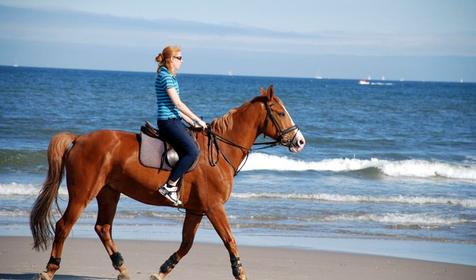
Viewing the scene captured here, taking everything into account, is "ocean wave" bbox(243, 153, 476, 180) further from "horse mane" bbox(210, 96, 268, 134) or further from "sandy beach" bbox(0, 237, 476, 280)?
"horse mane" bbox(210, 96, 268, 134)

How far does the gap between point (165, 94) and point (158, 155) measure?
0.63 metres

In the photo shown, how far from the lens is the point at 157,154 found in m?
7.84

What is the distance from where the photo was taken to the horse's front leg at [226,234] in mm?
7676

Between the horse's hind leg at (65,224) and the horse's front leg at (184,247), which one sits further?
the horse's front leg at (184,247)

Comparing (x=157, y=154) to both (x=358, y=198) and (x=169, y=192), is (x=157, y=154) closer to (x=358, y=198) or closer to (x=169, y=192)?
(x=169, y=192)

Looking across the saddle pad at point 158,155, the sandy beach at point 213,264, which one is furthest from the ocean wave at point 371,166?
the saddle pad at point 158,155

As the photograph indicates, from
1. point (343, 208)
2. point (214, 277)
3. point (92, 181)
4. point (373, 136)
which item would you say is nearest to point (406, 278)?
point (214, 277)

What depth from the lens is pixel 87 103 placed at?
43.3 meters

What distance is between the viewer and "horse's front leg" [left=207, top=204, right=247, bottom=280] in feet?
25.2

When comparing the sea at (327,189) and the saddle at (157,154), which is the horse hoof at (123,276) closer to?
the saddle at (157,154)

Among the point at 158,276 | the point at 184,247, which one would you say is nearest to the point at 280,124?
the point at 184,247

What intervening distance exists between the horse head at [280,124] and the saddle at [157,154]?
0.84m

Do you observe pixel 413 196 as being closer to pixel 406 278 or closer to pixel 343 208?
pixel 343 208

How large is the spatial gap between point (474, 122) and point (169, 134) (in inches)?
1459
